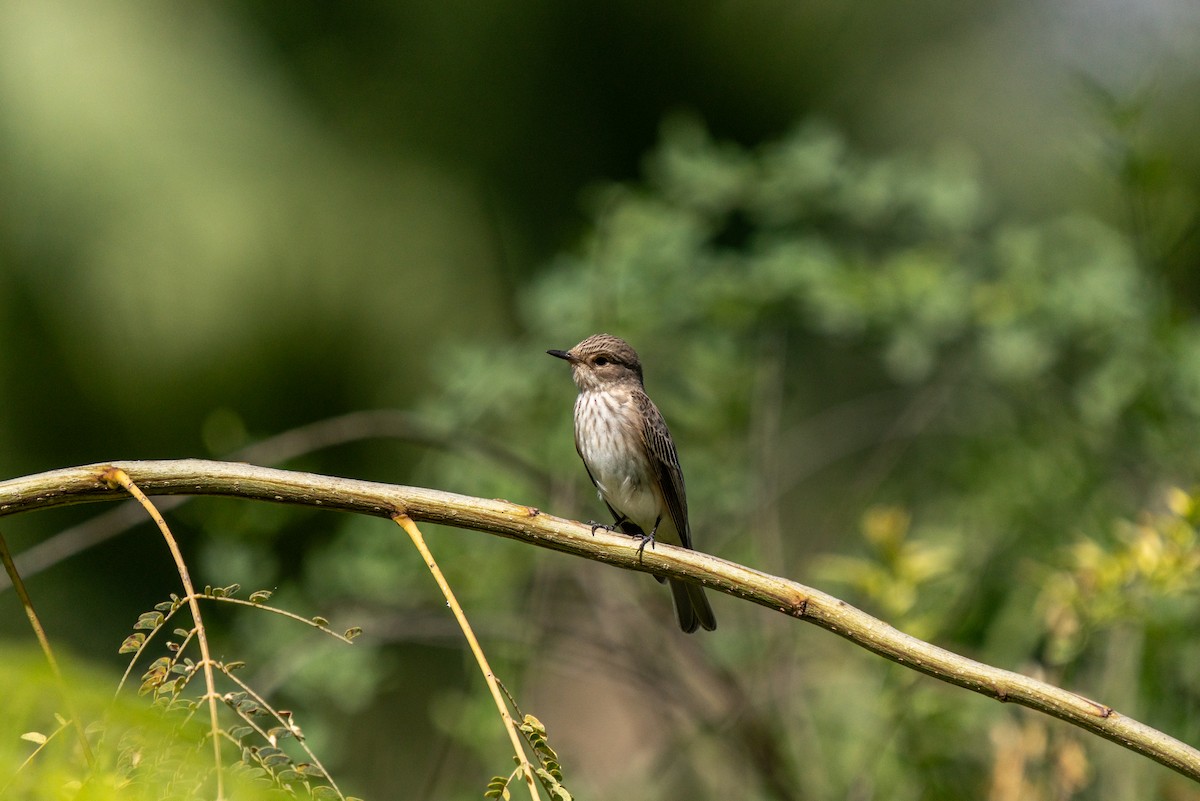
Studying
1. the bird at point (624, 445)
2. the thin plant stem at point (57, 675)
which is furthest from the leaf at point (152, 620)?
the bird at point (624, 445)

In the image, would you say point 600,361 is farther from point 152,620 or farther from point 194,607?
point 194,607

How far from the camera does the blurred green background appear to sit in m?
4.64

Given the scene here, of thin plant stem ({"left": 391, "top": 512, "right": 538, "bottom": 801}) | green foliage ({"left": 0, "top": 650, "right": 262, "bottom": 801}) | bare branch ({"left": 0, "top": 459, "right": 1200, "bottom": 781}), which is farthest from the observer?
bare branch ({"left": 0, "top": 459, "right": 1200, "bottom": 781})

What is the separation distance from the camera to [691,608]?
4746mm

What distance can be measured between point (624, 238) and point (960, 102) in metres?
4.85

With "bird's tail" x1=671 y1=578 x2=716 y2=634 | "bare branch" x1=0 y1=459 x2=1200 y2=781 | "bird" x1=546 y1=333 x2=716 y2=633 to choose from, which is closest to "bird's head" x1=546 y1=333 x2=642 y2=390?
"bird" x1=546 y1=333 x2=716 y2=633

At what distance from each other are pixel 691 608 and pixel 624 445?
709 millimetres

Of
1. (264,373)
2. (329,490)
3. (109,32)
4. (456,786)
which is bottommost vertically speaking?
(329,490)

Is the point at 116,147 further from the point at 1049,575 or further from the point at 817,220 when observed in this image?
the point at 1049,575

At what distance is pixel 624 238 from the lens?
5.20m

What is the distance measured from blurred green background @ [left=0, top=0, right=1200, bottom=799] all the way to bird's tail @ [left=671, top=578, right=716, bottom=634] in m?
0.25

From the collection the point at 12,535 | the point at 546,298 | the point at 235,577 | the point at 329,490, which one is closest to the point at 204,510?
the point at 235,577

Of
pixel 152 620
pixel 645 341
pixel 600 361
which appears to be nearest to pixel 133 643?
pixel 152 620

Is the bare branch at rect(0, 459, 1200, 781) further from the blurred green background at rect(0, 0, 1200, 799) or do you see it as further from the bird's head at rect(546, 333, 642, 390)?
the bird's head at rect(546, 333, 642, 390)
